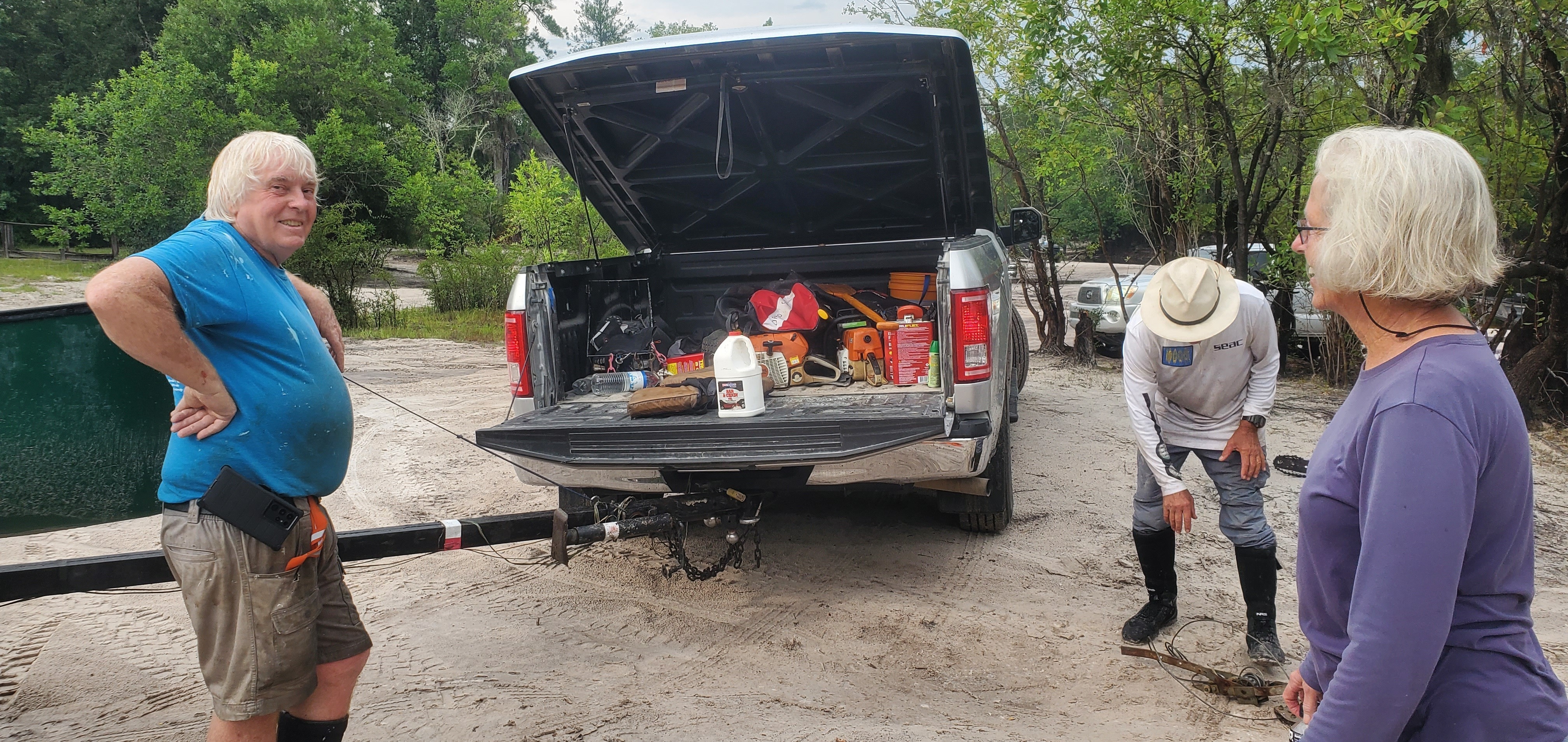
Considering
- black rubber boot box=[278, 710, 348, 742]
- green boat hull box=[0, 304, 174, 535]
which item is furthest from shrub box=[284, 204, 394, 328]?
black rubber boot box=[278, 710, 348, 742]

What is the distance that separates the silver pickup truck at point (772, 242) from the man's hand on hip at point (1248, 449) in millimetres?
951

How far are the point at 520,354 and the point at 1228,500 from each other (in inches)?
124

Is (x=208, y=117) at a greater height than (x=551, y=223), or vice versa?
(x=208, y=117)

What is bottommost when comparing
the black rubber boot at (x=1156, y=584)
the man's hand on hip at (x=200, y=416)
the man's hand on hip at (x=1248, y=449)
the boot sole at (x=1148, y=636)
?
the boot sole at (x=1148, y=636)

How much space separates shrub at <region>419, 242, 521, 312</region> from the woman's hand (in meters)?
19.3

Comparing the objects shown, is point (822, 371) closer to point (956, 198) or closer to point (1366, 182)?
point (956, 198)

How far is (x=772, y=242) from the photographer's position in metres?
6.14

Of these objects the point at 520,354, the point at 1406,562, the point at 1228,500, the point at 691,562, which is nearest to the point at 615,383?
the point at 520,354

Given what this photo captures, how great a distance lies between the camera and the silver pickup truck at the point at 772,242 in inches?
155

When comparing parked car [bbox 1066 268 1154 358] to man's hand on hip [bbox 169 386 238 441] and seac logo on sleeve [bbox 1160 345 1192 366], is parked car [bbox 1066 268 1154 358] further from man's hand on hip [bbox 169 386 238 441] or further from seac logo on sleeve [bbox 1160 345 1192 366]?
man's hand on hip [bbox 169 386 238 441]

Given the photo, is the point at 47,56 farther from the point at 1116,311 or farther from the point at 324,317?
the point at 324,317

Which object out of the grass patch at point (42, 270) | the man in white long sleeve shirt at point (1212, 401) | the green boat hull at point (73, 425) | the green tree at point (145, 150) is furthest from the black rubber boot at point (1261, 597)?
the green tree at point (145, 150)

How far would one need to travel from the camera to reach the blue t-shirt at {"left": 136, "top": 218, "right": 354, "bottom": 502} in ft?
7.27

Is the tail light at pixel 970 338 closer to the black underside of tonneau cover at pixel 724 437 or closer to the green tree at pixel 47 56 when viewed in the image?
the black underside of tonneau cover at pixel 724 437
